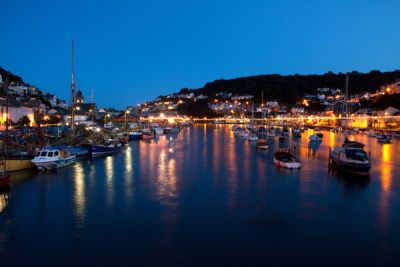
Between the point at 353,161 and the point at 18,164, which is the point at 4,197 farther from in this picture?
the point at 353,161

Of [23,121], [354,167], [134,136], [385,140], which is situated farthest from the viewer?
[134,136]

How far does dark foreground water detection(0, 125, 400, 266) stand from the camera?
13469 millimetres

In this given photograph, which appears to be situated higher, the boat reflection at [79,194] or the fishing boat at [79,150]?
the fishing boat at [79,150]

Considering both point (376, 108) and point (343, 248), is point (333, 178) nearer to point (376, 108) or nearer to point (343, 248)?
point (343, 248)

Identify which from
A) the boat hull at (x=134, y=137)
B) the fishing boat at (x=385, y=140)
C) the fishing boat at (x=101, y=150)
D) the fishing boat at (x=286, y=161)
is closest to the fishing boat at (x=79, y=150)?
the fishing boat at (x=101, y=150)

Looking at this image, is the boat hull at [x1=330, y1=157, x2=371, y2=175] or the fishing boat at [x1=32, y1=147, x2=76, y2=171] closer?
the boat hull at [x1=330, y1=157, x2=371, y2=175]

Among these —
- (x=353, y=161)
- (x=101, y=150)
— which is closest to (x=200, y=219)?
(x=353, y=161)

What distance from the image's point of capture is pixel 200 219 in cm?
1753

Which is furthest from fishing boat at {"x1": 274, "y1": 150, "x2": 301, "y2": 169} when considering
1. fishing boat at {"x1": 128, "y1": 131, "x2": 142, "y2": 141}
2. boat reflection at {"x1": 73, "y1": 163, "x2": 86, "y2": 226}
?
fishing boat at {"x1": 128, "y1": 131, "x2": 142, "y2": 141}

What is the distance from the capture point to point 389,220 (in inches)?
693

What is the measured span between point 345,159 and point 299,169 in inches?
149

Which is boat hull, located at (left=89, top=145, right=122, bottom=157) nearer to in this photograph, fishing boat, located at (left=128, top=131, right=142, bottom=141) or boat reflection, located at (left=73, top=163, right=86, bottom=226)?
boat reflection, located at (left=73, top=163, right=86, bottom=226)

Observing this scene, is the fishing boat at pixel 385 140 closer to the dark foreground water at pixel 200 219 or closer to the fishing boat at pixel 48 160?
the dark foreground water at pixel 200 219

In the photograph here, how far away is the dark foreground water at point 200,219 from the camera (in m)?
13.5
